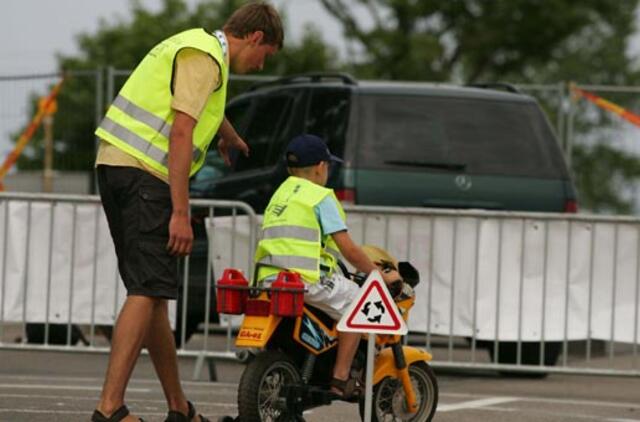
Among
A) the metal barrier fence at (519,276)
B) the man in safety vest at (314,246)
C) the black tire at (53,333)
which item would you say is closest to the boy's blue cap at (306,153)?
the man in safety vest at (314,246)

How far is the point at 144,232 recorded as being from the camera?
336 inches

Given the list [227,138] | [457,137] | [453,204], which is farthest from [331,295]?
[457,137]

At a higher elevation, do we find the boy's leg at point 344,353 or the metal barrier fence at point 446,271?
the metal barrier fence at point 446,271

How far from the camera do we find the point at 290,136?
14602 mm

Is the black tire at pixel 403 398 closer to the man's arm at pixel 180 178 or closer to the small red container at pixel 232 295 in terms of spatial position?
the small red container at pixel 232 295

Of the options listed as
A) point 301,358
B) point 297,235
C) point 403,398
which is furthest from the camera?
point 403,398

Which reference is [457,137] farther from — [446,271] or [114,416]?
[114,416]

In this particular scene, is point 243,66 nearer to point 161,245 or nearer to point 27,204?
point 161,245

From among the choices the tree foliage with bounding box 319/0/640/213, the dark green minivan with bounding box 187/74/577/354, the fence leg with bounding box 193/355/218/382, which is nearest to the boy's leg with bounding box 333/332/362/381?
the fence leg with bounding box 193/355/218/382

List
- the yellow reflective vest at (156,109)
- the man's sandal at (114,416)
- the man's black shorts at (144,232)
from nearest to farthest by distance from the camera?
1. the man's sandal at (114,416)
2. the man's black shorts at (144,232)
3. the yellow reflective vest at (156,109)

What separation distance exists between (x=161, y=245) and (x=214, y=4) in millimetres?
46195

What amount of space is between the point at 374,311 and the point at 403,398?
3.05 ft

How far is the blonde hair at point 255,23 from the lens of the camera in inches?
348

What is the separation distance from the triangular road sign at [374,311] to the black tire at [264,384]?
0.40 meters
